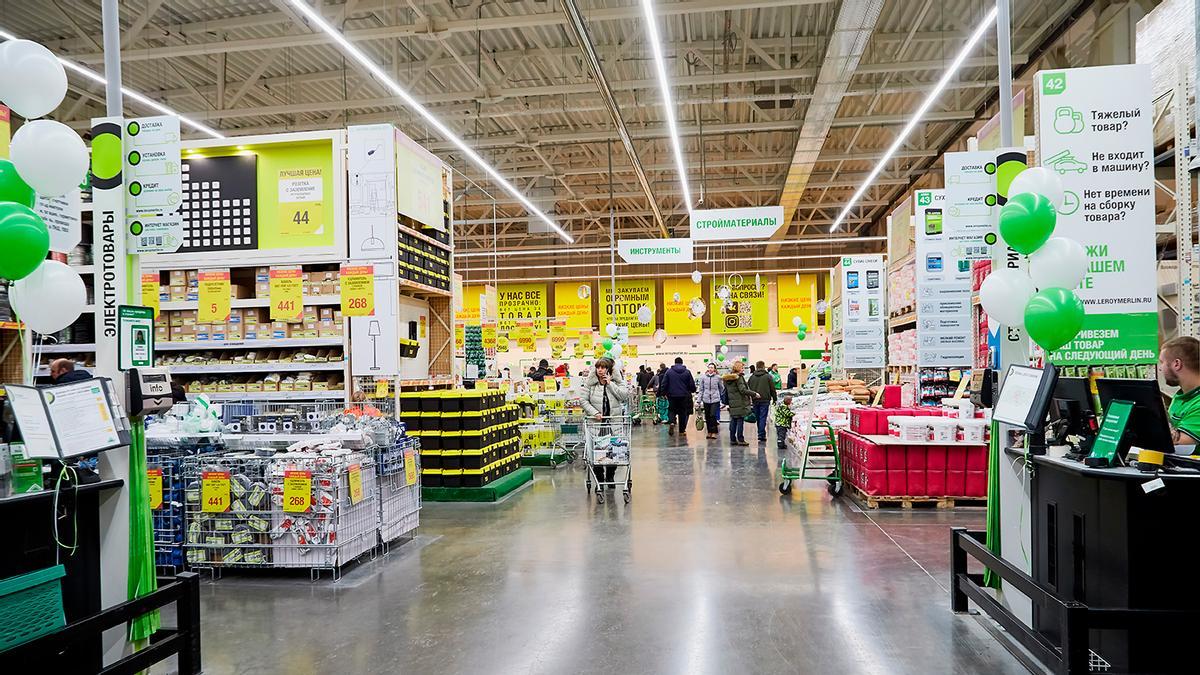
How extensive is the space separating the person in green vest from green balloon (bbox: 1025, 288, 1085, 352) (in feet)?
3.19

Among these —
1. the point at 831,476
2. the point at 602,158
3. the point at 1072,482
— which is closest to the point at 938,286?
the point at 831,476

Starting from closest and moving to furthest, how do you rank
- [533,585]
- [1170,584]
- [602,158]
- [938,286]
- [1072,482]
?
[1170,584]
[1072,482]
[533,585]
[938,286]
[602,158]

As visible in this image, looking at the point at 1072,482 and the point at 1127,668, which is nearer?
the point at 1127,668

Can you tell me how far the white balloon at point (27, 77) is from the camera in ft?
9.13

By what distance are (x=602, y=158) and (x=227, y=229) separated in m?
12.5

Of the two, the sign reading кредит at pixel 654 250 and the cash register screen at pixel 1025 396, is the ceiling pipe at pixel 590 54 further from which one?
the cash register screen at pixel 1025 396

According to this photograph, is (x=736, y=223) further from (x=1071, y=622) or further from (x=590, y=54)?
(x=1071, y=622)

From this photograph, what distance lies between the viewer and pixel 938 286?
903 centimetres

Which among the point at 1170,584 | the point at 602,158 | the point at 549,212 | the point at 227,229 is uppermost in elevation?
the point at 602,158

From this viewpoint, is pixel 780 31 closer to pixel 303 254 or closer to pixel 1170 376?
pixel 303 254

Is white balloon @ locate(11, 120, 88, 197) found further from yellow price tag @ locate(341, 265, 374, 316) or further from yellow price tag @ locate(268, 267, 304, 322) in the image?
yellow price tag @ locate(268, 267, 304, 322)

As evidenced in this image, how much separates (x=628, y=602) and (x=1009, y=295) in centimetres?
277

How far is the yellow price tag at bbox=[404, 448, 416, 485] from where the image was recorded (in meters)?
6.07

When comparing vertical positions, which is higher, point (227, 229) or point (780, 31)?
point (780, 31)
